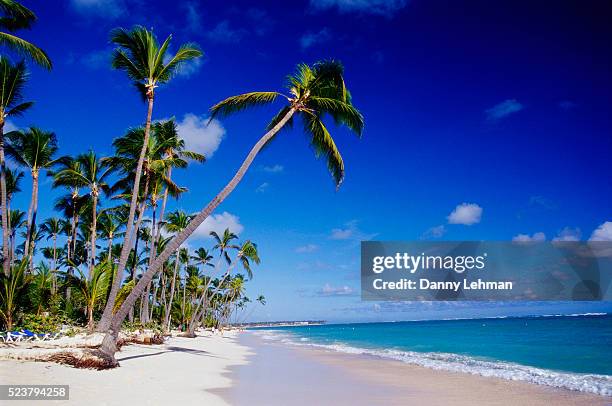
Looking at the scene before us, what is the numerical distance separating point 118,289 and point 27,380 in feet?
22.3

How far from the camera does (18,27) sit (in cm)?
1405

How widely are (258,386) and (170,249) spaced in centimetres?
413

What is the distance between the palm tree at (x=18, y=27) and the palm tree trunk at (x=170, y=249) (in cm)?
730

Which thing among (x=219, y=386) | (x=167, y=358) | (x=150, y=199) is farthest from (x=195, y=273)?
(x=219, y=386)

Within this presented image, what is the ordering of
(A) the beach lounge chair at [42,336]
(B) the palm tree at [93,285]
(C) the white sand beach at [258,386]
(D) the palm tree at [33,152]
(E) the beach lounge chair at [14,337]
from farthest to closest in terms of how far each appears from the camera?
(D) the palm tree at [33,152] < (B) the palm tree at [93,285] < (A) the beach lounge chair at [42,336] < (E) the beach lounge chair at [14,337] < (C) the white sand beach at [258,386]

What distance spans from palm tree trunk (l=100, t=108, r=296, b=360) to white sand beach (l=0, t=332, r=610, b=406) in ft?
2.42

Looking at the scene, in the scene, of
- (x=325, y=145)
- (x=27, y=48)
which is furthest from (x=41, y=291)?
(x=325, y=145)

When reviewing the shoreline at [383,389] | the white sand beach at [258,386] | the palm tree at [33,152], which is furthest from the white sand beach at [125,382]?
the palm tree at [33,152]

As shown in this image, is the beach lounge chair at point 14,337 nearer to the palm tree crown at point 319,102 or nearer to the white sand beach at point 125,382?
the white sand beach at point 125,382

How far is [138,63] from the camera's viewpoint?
14.3 m

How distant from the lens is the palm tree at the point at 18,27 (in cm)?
1288

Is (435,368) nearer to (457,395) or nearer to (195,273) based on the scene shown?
(457,395)

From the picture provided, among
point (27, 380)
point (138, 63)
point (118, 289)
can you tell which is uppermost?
point (138, 63)

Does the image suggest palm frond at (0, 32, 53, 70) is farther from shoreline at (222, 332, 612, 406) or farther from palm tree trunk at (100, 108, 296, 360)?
shoreline at (222, 332, 612, 406)
